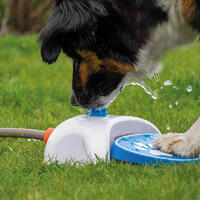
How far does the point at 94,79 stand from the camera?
233 centimetres

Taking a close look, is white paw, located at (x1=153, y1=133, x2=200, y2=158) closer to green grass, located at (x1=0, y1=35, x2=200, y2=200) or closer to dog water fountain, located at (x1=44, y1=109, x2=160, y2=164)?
green grass, located at (x1=0, y1=35, x2=200, y2=200)

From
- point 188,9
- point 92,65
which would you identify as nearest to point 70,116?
point 92,65

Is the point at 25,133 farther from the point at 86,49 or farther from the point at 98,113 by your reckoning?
the point at 86,49

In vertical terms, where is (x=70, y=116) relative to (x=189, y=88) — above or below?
below

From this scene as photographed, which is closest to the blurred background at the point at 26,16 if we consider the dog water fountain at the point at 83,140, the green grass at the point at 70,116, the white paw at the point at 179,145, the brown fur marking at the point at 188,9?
the green grass at the point at 70,116

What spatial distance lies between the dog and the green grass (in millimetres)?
208

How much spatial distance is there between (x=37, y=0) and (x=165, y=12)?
407 inches

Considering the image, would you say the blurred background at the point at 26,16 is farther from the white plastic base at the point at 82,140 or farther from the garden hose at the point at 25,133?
the white plastic base at the point at 82,140

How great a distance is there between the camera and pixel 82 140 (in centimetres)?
235

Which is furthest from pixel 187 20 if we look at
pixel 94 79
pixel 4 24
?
pixel 4 24

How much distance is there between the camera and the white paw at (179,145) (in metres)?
2.24

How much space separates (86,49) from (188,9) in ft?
1.95

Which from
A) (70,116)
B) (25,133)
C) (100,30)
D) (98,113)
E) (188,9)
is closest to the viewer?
(188,9)

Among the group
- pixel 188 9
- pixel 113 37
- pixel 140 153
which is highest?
pixel 188 9
